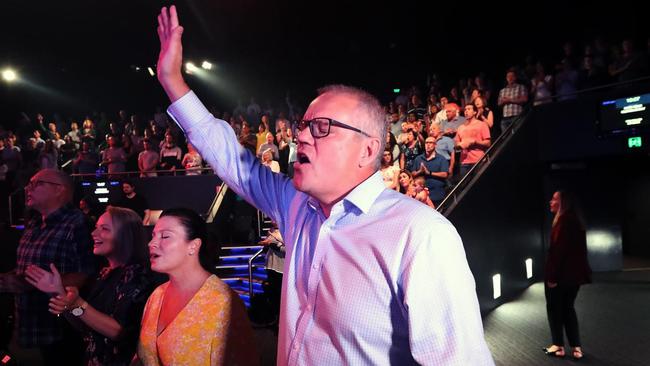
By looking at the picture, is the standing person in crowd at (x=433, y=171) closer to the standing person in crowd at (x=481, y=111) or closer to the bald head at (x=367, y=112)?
the standing person in crowd at (x=481, y=111)

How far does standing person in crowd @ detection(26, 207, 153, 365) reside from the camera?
226cm

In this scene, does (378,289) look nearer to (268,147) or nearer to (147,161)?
Answer: (268,147)

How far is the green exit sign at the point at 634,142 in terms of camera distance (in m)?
8.27

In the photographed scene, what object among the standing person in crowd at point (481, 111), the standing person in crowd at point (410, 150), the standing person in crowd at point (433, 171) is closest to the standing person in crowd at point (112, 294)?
the standing person in crowd at point (433, 171)

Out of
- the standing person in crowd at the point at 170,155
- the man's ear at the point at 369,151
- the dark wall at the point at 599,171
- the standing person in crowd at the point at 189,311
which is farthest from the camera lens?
the standing person in crowd at the point at 170,155

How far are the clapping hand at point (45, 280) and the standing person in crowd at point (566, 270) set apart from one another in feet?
14.9

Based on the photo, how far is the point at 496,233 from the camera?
7344 millimetres

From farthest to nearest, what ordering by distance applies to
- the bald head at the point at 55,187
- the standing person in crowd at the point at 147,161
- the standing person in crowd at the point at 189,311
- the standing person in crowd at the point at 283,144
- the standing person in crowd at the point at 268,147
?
the standing person in crowd at the point at 147,161
the standing person in crowd at the point at 283,144
the standing person in crowd at the point at 268,147
the bald head at the point at 55,187
the standing person in crowd at the point at 189,311

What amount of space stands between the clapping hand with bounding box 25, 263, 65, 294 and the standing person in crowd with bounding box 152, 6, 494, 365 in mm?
1268

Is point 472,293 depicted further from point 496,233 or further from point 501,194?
point 501,194

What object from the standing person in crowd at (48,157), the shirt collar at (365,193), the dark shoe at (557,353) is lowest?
the dark shoe at (557,353)

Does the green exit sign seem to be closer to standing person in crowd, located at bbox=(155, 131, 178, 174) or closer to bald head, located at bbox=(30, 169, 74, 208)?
bald head, located at bbox=(30, 169, 74, 208)

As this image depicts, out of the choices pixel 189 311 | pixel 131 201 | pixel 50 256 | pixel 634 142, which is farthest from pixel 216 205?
pixel 634 142

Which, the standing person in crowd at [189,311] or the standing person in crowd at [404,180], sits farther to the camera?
the standing person in crowd at [404,180]
